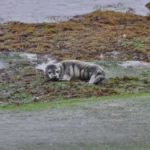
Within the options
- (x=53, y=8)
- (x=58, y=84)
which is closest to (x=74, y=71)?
(x=58, y=84)

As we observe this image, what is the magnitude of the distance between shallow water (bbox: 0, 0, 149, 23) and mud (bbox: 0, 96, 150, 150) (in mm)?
14481

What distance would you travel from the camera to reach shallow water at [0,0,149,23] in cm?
2905

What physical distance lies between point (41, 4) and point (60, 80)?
15684mm

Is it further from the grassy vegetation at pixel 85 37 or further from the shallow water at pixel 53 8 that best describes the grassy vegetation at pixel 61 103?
the shallow water at pixel 53 8

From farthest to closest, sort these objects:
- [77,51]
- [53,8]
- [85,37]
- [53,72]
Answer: [53,8]
[85,37]
[77,51]
[53,72]

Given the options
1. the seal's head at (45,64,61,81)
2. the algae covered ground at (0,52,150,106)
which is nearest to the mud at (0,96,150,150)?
the algae covered ground at (0,52,150,106)

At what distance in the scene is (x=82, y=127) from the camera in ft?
39.6

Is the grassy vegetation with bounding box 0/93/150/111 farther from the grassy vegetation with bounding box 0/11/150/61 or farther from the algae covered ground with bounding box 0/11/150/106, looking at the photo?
the grassy vegetation with bounding box 0/11/150/61

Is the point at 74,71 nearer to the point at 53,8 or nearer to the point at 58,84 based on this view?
the point at 58,84

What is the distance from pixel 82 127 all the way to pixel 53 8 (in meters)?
19.8

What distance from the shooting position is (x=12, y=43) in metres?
22.7

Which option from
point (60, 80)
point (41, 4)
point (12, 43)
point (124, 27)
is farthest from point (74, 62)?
point (41, 4)

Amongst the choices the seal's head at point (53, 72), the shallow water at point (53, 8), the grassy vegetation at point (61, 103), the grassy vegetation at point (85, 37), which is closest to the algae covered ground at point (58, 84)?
the seal's head at point (53, 72)

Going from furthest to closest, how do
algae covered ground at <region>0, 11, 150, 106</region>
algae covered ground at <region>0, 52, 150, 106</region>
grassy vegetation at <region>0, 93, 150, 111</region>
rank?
algae covered ground at <region>0, 11, 150, 106</region> → algae covered ground at <region>0, 52, 150, 106</region> → grassy vegetation at <region>0, 93, 150, 111</region>
